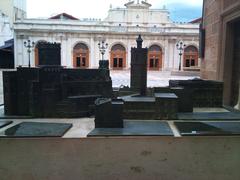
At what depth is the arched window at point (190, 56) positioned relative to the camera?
38844 millimetres

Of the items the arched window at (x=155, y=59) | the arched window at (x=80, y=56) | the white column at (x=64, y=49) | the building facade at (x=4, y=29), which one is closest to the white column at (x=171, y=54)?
the arched window at (x=155, y=59)

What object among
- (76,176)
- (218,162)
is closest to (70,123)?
(76,176)

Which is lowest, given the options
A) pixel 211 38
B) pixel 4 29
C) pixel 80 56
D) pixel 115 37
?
pixel 211 38

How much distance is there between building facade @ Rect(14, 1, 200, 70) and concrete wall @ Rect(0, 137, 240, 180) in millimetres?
35444

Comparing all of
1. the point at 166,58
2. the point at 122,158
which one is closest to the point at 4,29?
the point at 166,58

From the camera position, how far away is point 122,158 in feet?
11.8

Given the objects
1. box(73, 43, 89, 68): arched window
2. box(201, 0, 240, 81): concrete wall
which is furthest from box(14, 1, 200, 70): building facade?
box(201, 0, 240, 81): concrete wall

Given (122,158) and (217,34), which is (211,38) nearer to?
(217,34)

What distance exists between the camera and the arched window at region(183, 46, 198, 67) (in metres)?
38.8

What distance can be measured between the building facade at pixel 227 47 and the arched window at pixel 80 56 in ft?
106

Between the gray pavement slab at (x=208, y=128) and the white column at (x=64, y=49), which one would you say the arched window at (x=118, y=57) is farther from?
the gray pavement slab at (x=208, y=128)

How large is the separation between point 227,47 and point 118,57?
33.2m

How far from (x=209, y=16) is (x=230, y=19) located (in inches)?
84.0

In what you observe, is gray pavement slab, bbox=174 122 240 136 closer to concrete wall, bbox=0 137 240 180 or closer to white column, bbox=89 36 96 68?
concrete wall, bbox=0 137 240 180
